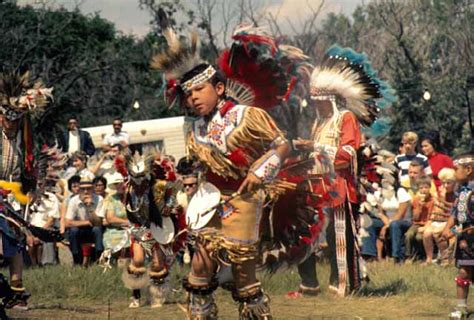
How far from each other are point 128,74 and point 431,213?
21.7 metres

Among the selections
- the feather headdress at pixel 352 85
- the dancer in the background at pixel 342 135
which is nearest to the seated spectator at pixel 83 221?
the dancer in the background at pixel 342 135

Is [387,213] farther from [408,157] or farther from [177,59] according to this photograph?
[177,59]

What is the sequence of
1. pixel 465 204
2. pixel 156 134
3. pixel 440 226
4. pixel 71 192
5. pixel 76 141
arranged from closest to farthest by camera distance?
pixel 465 204, pixel 440 226, pixel 71 192, pixel 76 141, pixel 156 134

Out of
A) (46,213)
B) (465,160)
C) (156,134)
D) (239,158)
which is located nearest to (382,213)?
(46,213)

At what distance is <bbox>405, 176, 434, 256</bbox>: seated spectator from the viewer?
1307 centimetres

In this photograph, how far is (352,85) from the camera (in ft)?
32.9

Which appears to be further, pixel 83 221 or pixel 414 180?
pixel 83 221

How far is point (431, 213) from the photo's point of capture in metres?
13.0

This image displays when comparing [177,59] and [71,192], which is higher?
[177,59]

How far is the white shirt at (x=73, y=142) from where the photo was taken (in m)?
15.2

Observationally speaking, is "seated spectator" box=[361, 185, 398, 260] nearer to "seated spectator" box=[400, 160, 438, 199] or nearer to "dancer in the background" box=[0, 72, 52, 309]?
"seated spectator" box=[400, 160, 438, 199]

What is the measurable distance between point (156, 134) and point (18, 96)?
480 inches

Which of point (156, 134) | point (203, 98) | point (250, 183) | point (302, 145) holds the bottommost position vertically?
point (250, 183)

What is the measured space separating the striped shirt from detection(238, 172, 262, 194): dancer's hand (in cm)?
676
